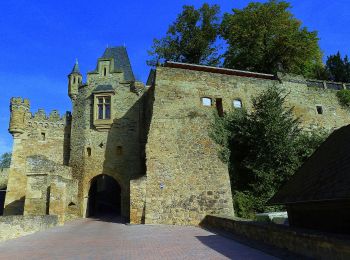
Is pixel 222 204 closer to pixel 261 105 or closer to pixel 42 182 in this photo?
pixel 261 105

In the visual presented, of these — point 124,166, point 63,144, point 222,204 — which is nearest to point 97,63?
point 63,144

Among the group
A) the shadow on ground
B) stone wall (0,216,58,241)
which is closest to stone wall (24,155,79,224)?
stone wall (0,216,58,241)

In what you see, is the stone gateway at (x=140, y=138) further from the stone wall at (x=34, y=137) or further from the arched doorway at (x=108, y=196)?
the arched doorway at (x=108, y=196)

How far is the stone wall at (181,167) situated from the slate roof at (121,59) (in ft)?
25.0

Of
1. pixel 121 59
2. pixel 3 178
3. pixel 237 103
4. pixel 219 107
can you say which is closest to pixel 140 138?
pixel 219 107

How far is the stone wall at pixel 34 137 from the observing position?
26062mm

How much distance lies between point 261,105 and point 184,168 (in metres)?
6.76

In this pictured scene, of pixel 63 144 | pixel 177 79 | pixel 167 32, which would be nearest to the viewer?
pixel 177 79

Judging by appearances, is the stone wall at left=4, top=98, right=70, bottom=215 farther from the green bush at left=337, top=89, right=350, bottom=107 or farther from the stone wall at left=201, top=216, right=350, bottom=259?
the green bush at left=337, top=89, right=350, bottom=107

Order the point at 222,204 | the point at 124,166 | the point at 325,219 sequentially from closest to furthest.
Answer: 1. the point at 325,219
2. the point at 222,204
3. the point at 124,166

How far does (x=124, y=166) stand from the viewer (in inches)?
965

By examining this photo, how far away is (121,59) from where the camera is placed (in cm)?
2925

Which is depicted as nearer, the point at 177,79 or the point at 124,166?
the point at 177,79

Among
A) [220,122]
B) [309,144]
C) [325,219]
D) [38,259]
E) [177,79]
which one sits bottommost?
[38,259]
